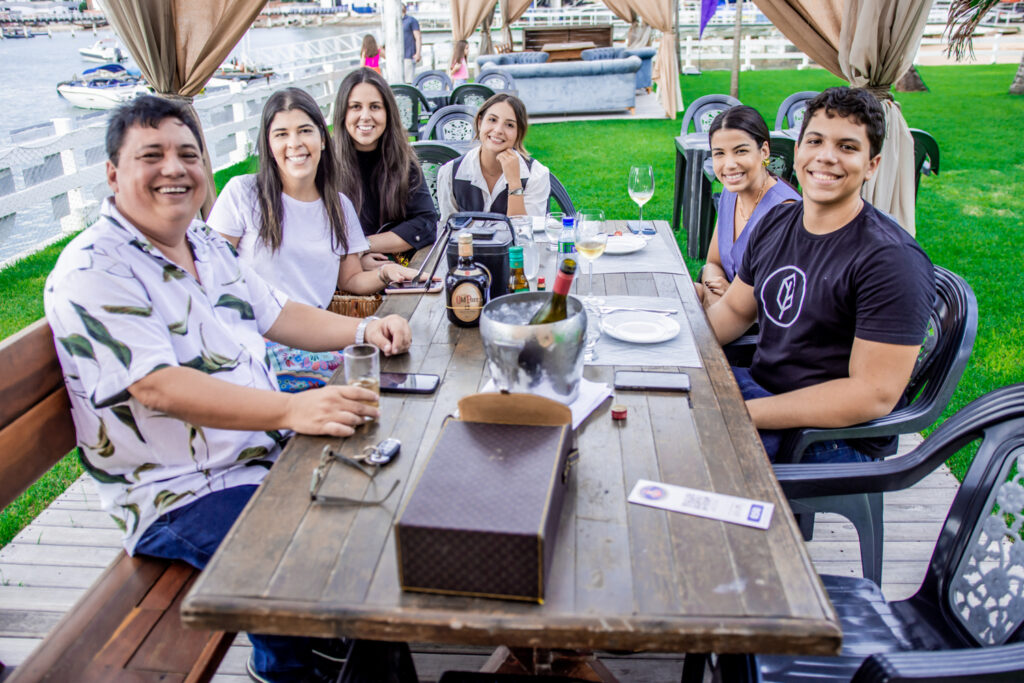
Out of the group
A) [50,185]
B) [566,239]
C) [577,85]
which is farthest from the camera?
[577,85]

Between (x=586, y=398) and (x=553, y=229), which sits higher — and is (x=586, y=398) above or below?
below

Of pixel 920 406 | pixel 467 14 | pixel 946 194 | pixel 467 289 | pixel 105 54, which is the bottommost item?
pixel 946 194

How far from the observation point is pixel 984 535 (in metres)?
1.52

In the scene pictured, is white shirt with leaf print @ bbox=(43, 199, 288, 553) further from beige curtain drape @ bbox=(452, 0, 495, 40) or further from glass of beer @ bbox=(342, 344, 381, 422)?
beige curtain drape @ bbox=(452, 0, 495, 40)

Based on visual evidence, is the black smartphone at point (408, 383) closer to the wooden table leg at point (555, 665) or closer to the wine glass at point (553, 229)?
the wooden table leg at point (555, 665)

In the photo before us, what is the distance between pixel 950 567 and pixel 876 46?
3.32 m

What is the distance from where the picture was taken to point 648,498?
1283 millimetres

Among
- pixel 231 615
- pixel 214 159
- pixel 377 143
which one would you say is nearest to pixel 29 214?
pixel 214 159

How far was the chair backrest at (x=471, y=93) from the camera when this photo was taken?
8664mm

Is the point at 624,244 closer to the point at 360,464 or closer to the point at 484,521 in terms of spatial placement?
the point at 360,464

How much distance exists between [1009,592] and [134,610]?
1.80 m

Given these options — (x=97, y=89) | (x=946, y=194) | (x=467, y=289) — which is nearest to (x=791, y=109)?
(x=946, y=194)

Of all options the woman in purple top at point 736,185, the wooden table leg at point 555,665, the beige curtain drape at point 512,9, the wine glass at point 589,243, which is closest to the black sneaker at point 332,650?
the wooden table leg at point 555,665

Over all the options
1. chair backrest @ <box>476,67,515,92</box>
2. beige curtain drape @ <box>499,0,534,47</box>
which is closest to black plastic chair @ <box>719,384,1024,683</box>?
chair backrest @ <box>476,67,515,92</box>
